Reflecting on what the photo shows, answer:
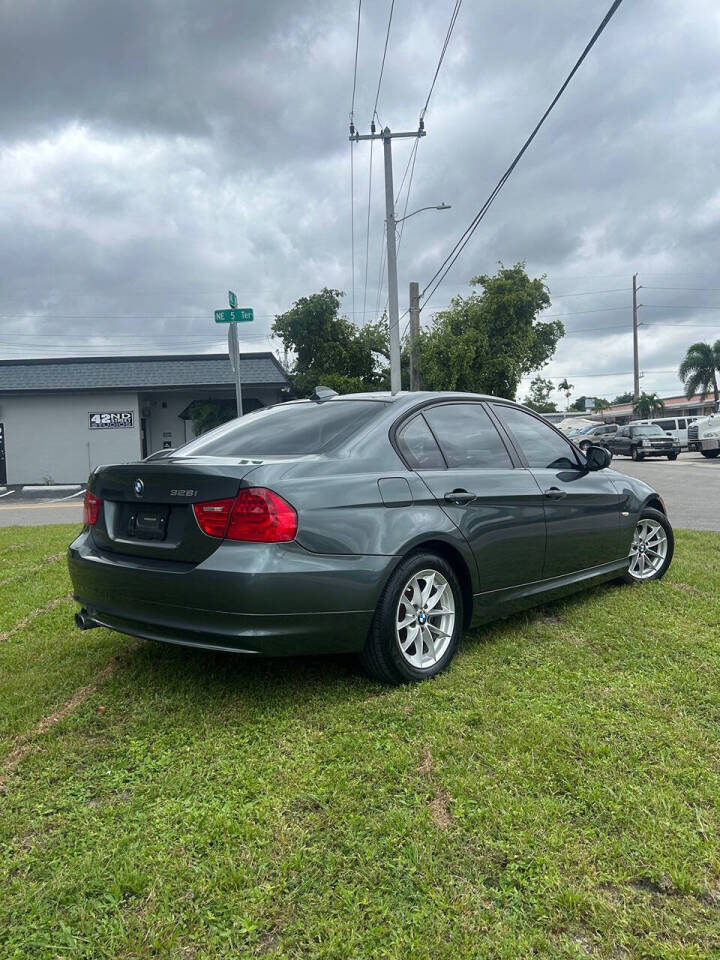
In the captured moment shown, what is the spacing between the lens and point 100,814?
235cm

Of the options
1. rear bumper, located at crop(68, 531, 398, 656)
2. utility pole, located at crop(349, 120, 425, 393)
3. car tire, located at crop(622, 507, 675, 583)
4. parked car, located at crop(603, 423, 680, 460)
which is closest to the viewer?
rear bumper, located at crop(68, 531, 398, 656)

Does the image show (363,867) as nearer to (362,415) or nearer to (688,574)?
(362,415)

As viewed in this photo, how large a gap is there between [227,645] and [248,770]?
1.85 ft

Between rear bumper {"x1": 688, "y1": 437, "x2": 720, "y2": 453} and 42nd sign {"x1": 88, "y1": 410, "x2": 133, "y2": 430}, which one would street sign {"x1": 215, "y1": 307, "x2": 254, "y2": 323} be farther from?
rear bumper {"x1": 688, "y1": 437, "x2": 720, "y2": 453}

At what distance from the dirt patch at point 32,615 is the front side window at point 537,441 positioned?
3390 mm

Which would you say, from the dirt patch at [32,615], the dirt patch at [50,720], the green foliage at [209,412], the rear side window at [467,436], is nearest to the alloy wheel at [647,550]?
the rear side window at [467,436]

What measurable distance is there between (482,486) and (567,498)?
2.96ft

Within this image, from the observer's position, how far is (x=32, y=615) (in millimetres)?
4844

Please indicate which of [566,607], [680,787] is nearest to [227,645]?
[680,787]

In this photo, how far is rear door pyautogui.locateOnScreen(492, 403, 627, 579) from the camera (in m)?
4.37

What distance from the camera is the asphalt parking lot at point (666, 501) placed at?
400 inches

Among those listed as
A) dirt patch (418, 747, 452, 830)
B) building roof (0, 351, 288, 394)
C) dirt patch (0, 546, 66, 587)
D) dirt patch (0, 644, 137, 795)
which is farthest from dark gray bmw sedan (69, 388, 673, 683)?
building roof (0, 351, 288, 394)

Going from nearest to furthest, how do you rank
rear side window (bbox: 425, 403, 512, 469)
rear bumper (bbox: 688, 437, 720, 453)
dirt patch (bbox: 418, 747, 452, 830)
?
dirt patch (bbox: 418, 747, 452, 830), rear side window (bbox: 425, 403, 512, 469), rear bumper (bbox: 688, 437, 720, 453)

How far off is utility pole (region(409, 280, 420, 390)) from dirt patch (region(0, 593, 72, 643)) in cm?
2153
